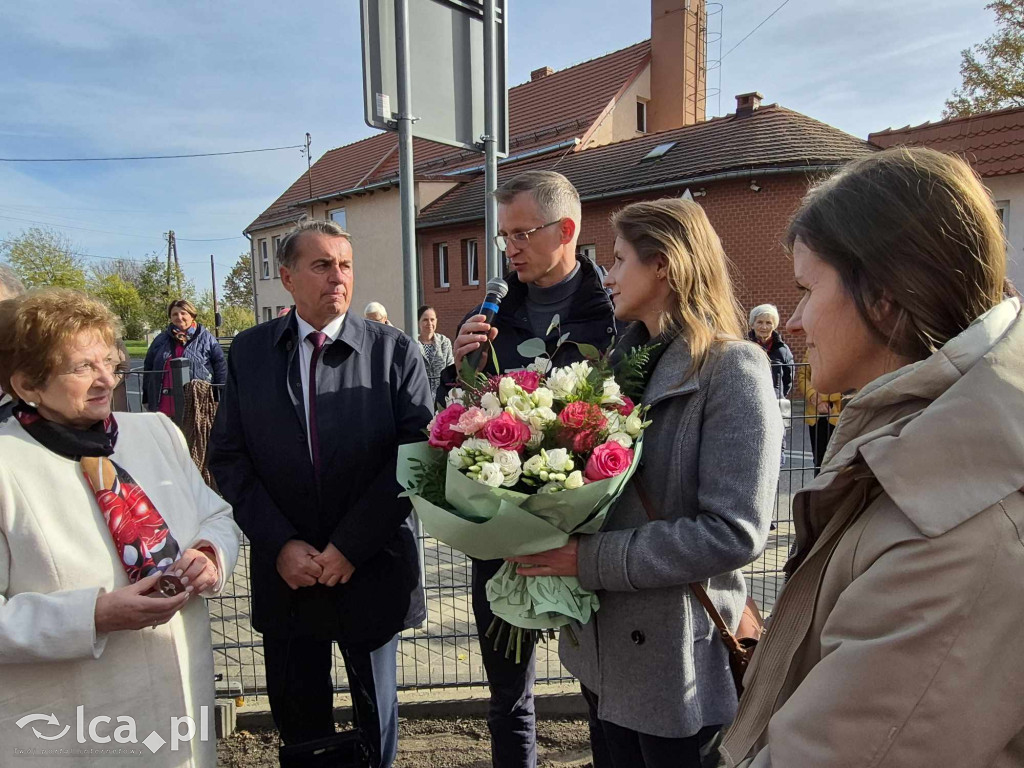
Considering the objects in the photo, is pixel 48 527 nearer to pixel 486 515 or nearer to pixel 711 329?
pixel 486 515

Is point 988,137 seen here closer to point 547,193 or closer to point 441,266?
point 547,193

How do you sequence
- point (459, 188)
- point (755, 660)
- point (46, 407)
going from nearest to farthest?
point (755, 660) → point (46, 407) → point (459, 188)

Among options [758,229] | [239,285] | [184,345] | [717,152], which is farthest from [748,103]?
[239,285]

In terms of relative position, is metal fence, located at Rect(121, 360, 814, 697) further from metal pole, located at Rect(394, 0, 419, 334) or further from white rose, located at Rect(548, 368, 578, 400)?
white rose, located at Rect(548, 368, 578, 400)

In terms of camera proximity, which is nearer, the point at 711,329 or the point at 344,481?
the point at 711,329

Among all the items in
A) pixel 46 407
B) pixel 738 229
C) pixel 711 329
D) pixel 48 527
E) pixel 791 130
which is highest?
pixel 791 130

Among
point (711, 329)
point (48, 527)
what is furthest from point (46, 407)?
point (711, 329)

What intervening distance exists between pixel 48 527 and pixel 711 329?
1869mm

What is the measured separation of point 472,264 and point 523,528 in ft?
69.0

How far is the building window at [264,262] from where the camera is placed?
3256 centimetres

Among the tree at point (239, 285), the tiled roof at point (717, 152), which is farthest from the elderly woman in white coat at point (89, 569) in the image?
the tree at point (239, 285)

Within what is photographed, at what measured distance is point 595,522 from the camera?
168 centimetres

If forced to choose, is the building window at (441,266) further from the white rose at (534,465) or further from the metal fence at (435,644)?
the white rose at (534,465)

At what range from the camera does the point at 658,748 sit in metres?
1.71
